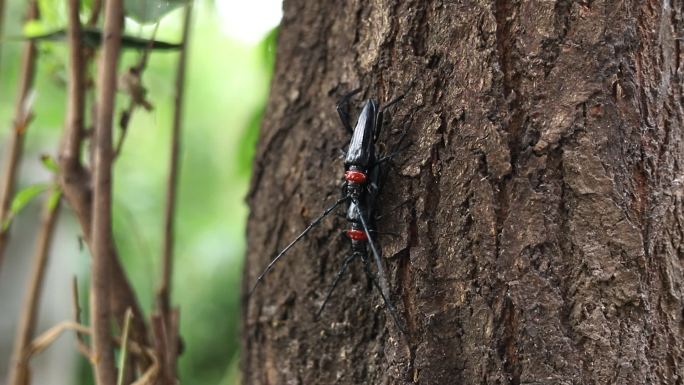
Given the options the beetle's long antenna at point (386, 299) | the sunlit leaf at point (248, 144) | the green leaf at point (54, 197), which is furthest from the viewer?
A: the sunlit leaf at point (248, 144)

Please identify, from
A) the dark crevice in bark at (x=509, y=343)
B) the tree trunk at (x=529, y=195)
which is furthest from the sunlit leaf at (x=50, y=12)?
the dark crevice in bark at (x=509, y=343)

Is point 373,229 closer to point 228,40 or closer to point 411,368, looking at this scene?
point 411,368

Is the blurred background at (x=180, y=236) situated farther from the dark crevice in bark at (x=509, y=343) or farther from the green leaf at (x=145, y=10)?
the dark crevice in bark at (x=509, y=343)

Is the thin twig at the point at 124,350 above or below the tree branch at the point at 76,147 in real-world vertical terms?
below

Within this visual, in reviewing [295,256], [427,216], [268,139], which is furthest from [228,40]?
[427,216]

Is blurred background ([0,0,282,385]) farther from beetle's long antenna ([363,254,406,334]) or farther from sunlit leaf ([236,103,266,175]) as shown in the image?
beetle's long antenna ([363,254,406,334])

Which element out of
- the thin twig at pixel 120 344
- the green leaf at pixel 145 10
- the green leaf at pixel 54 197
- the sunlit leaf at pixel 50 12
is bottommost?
the thin twig at pixel 120 344

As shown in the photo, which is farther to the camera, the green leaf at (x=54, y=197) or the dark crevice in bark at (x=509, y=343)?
the green leaf at (x=54, y=197)
